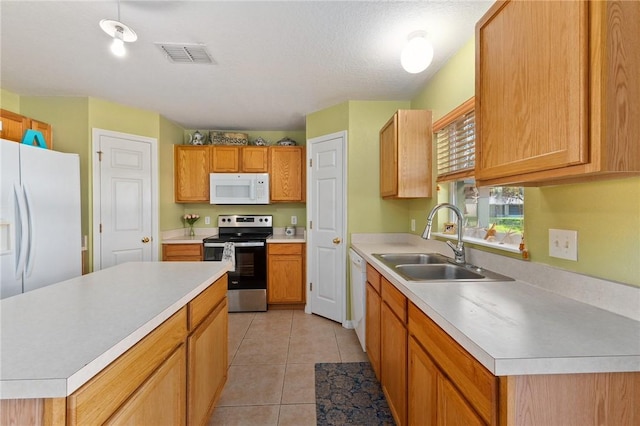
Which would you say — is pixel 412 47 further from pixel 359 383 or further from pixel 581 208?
pixel 359 383

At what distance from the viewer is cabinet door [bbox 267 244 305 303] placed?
10.9ft

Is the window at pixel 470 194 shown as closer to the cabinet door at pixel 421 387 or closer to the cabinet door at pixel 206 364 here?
the cabinet door at pixel 421 387

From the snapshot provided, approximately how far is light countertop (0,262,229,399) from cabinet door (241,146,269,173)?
2.37m

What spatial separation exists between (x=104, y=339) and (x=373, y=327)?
64.5 inches

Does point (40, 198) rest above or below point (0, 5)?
below

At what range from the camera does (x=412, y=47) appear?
169 cm

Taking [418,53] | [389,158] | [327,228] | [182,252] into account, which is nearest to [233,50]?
[418,53]

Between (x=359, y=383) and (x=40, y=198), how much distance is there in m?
2.73

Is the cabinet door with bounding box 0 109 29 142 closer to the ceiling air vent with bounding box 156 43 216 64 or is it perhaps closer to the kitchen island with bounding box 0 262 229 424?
the ceiling air vent with bounding box 156 43 216 64

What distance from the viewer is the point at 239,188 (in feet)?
11.8

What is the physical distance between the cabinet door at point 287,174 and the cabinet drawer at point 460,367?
8.91 ft

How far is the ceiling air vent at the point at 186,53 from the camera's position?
1.92m

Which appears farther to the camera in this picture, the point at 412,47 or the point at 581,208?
the point at 412,47

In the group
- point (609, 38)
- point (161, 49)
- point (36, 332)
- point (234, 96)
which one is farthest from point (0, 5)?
point (609, 38)
